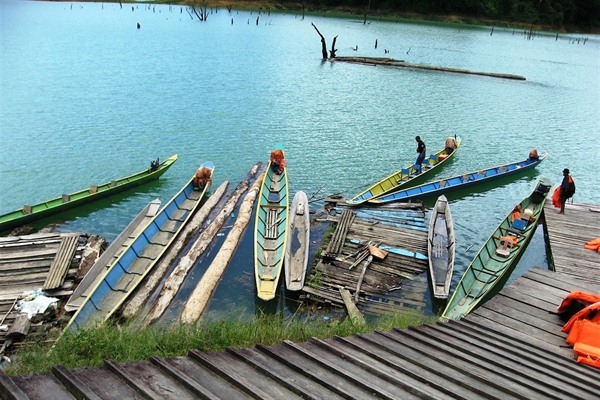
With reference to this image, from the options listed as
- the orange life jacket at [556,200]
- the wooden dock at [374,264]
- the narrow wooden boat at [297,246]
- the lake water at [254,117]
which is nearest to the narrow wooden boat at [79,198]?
the lake water at [254,117]

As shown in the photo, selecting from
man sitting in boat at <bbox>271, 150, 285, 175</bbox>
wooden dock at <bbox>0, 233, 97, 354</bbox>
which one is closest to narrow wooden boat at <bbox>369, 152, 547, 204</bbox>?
man sitting in boat at <bbox>271, 150, 285, 175</bbox>

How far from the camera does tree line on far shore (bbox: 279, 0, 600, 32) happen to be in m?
99.6

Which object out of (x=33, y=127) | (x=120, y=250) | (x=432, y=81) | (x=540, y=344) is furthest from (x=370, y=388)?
(x=432, y=81)

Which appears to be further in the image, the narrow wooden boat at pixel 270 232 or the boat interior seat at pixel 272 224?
the boat interior seat at pixel 272 224

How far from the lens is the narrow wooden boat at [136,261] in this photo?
1132 centimetres

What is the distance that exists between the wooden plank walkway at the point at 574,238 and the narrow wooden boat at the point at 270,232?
8.47 metres

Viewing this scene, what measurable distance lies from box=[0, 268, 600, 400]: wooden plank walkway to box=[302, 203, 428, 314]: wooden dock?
16.5 feet

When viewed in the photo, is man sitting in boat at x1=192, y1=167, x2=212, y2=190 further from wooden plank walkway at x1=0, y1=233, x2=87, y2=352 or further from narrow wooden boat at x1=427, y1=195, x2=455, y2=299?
narrow wooden boat at x1=427, y1=195, x2=455, y2=299

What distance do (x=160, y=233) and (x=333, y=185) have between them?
354 inches

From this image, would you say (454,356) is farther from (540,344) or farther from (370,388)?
(540,344)

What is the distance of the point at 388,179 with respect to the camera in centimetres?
2116

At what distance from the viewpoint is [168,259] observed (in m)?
14.4

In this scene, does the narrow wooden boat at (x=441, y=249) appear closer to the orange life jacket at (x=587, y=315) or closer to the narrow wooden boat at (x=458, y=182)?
the narrow wooden boat at (x=458, y=182)

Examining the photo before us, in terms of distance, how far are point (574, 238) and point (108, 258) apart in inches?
621
